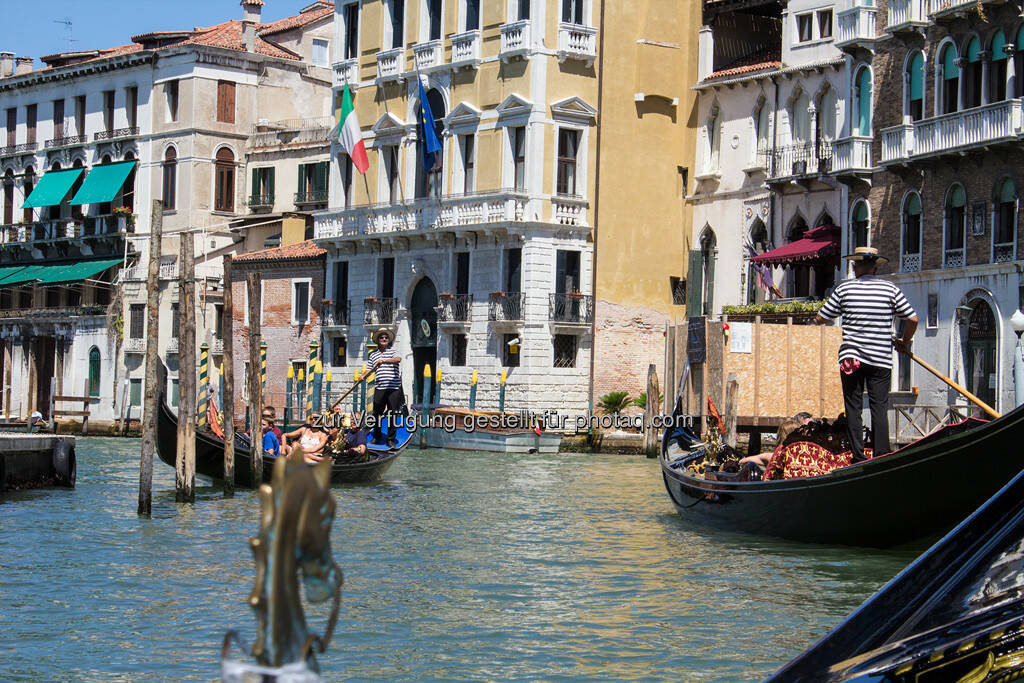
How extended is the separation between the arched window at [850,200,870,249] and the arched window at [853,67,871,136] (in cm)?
102

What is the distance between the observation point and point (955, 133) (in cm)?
1986

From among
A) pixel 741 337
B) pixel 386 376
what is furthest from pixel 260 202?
pixel 741 337

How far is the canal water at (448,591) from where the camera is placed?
7.18 meters

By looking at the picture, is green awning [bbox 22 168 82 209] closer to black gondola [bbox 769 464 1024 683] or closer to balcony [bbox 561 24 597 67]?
balcony [bbox 561 24 597 67]

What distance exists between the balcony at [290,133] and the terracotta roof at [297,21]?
2.54 metres

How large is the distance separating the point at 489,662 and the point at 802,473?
12.0ft

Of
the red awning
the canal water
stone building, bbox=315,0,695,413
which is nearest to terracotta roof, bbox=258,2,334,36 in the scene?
stone building, bbox=315,0,695,413

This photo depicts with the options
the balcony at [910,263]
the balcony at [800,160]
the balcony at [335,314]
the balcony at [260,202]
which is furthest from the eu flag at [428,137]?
the balcony at [910,263]

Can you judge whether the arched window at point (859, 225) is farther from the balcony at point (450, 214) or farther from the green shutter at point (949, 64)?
the balcony at point (450, 214)

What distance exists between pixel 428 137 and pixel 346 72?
3341 millimetres

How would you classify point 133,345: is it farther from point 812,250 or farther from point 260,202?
point 812,250

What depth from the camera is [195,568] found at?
1002 cm

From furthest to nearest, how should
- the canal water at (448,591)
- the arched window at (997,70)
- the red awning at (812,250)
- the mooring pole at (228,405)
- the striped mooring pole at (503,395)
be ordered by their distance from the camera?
1. the striped mooring pole at (503,395)
2. the red awning at (812,250)
3. the arched window at (997,70)
4. the mooring pole at (228,405)
5. the canal water at (448,591)

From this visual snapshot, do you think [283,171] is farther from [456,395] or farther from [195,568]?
[195,568]
